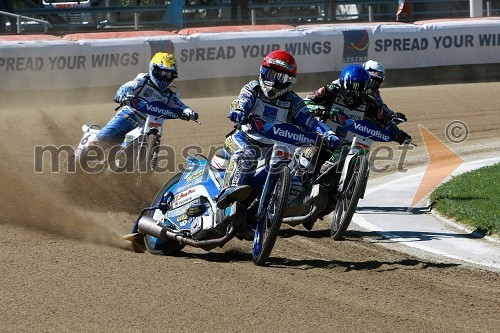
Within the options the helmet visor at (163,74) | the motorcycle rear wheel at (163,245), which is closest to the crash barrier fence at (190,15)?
the helmet visor at (163,74)

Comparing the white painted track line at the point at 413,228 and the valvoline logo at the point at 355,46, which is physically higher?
the valvoline logo at the point at 355,46

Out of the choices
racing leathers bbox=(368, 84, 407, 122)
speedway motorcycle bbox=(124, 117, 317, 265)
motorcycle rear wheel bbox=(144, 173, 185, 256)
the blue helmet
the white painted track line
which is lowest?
the white painted track line

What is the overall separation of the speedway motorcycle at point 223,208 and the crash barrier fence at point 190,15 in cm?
1774

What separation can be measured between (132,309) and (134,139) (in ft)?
20.2

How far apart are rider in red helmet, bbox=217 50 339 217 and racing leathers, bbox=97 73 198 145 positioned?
4.00 metres

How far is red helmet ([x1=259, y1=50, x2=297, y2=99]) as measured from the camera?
8.55 m

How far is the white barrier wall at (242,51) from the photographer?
845 inches

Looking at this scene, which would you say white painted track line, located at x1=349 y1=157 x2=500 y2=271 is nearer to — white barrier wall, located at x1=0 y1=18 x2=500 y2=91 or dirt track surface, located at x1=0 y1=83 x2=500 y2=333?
dirt track surface, located at x1=0 y1=83 x2=500 y2=333

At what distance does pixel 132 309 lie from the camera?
6.59 meters

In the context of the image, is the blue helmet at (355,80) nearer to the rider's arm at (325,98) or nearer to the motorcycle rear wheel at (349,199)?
the rider's arm at (325,98)

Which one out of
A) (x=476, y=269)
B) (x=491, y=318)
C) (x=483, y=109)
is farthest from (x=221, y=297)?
(x=483, y=109)

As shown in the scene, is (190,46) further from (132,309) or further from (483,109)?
(132,309)

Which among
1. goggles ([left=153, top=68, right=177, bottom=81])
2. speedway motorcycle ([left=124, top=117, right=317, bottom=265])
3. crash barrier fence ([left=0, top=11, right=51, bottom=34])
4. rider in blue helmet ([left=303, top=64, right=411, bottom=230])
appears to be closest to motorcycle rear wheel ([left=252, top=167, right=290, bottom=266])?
speedway motorcycle ([left=124, top=117, right=317, bottom=265])

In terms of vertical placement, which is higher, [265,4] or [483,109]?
[265,4]
